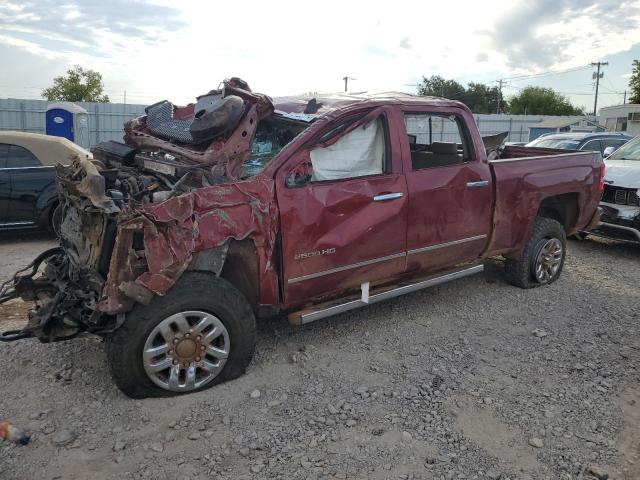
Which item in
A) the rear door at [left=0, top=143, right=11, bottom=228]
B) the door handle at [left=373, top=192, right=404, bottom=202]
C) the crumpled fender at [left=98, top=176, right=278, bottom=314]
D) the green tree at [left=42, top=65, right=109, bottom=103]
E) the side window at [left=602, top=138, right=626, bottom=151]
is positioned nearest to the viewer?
the crumpled fender at [left=98, top=176, right=278, bottom=314]

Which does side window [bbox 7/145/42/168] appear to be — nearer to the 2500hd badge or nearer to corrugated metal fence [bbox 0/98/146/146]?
the 2500hd badge

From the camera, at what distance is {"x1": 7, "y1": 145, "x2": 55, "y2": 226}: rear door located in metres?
7.25

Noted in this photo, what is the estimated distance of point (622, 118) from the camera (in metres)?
41.0

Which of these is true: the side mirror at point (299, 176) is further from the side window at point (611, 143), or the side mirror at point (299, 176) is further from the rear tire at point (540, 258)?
the side window at point (611, 143)

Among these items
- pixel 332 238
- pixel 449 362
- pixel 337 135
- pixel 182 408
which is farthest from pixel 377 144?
pixel 182 408

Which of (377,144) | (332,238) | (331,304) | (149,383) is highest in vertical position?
(377,144)

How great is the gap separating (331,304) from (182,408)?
134 cm

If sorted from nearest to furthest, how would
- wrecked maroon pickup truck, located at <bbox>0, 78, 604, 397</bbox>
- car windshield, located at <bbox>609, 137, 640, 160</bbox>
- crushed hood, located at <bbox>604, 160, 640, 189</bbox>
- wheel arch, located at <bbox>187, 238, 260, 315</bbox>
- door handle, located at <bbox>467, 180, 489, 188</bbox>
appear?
wrecked maroon pickup truck, located at <bbox>0, 78, 604, 397</bbox>, wheel arch, located at <bbox>187, 238, 260, 315</bbox>, door handle, located at <bbox>467, 180, 489, 188</bbox>, crushed hood, located at <bbox>604, 160, 640, 189</bbox>, car windshield, located at <bbox>609, 137, 640, 160</bbox>

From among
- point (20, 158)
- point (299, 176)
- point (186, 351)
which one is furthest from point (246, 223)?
point (20, 158)

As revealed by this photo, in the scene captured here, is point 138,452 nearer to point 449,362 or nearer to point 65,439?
point 65,439

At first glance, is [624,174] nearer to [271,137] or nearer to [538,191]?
[538,191]

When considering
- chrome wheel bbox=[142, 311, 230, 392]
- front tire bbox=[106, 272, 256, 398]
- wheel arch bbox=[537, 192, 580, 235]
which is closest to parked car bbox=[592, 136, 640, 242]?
wheel arch bbox=[537, 192, 580, 235]

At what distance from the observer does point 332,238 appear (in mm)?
3953

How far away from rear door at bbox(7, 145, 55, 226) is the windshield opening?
4.50 metres
